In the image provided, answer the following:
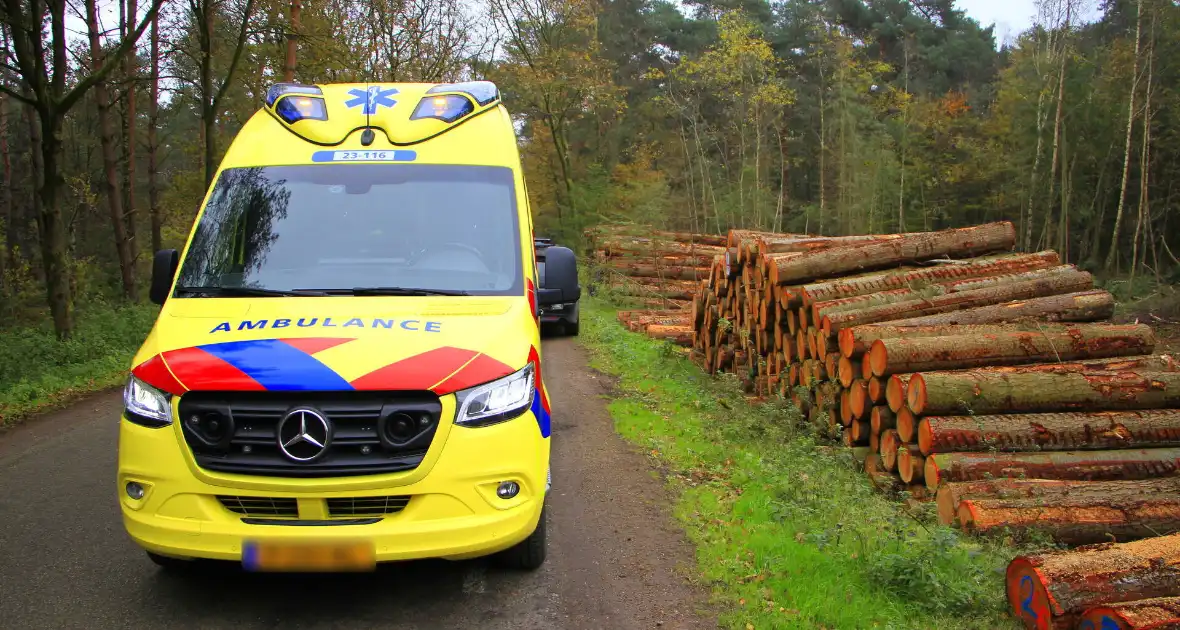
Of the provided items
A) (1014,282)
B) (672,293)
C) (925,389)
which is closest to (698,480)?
(925,389)

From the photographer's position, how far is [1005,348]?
7.29 m

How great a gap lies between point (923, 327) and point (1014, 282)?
1963 mm

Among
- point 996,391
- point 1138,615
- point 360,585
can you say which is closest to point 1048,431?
point 996,391

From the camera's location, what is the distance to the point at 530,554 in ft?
15.1

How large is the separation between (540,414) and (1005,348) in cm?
484

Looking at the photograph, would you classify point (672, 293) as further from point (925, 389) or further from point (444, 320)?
point (444, 320)

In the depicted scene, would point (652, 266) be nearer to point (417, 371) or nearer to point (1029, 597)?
→ point (1029, 597)

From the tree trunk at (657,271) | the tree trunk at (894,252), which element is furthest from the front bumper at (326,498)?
the tree trunk at (657,271)

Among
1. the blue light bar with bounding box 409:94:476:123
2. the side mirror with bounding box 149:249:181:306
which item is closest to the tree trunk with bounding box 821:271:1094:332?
the blue light bar with bounding box 409:94:476:123

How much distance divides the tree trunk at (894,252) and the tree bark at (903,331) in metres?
1.62

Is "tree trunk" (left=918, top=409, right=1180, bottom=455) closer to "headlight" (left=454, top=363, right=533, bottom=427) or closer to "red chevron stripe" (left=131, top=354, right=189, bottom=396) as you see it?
"headlight" (left=454, top=363, right=533, bottom=427)

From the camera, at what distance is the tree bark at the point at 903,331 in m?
7.51

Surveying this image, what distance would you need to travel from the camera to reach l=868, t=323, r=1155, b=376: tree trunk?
707 cm

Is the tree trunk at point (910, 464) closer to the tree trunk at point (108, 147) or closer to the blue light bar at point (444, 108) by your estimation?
the blue light bar at point (444, 108)
